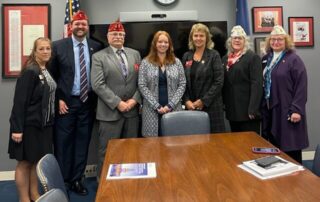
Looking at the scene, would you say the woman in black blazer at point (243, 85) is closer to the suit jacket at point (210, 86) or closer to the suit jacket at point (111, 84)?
the suit jacket at point (210, 86)

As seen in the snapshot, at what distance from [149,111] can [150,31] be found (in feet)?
3.73

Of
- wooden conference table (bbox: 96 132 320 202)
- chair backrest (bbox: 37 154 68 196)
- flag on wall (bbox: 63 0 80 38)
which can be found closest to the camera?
wooden conference table (bbox: 96 132 320 202)

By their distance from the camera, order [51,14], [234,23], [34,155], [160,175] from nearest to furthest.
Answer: [160,175] → [34,155] → [51,14] → [234,23]

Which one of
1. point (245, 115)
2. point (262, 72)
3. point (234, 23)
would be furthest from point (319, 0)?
point (245, 115)

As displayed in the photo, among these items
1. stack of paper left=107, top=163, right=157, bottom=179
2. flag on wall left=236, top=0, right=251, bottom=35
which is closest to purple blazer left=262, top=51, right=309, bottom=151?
flag on wall left=236, top=0, right=251, bottom=35

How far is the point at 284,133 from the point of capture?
10.6 ft

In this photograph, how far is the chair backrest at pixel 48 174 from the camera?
155 centimetres

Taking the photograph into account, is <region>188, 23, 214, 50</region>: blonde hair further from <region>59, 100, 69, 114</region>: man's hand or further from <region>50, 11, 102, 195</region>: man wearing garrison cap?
<region>59, 100, 69, 114</region>: man's hand

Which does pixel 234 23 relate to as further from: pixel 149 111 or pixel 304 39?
pixel 149 111

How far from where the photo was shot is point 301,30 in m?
4.33

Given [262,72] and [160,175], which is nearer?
[160,175]

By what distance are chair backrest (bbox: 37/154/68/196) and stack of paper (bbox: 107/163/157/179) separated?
0.89ft

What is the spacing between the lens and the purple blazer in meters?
3.21

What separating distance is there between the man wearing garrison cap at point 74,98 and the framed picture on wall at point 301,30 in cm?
255
